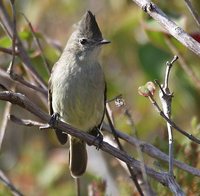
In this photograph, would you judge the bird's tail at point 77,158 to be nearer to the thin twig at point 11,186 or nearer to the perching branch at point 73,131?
the thin twig at point 11,186

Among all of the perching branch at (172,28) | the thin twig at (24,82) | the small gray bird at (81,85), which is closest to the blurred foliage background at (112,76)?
the small gray bird at (81,85)

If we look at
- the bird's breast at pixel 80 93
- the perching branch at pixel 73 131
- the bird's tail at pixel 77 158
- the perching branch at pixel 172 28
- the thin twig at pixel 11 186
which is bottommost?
the bird's tail at pixel 77 158

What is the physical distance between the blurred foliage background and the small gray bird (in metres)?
0.12

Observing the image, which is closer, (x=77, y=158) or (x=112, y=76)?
(x=77, y=158)

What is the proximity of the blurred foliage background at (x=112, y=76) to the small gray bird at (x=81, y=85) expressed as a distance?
118mm

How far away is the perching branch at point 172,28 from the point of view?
2.50m

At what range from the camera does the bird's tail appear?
4.05 m

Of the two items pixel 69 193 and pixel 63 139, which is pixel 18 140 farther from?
pixel 63 139

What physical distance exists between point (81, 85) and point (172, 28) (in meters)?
1.55

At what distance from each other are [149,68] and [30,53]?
0.99 m

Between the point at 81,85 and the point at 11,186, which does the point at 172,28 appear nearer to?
the point at 11,186

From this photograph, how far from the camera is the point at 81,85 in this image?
4.02 meters


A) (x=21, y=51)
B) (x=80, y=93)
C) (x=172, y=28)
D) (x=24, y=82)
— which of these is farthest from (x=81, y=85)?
(x=172, y=28)

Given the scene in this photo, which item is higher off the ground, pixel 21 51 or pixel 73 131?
pixel 21 51
